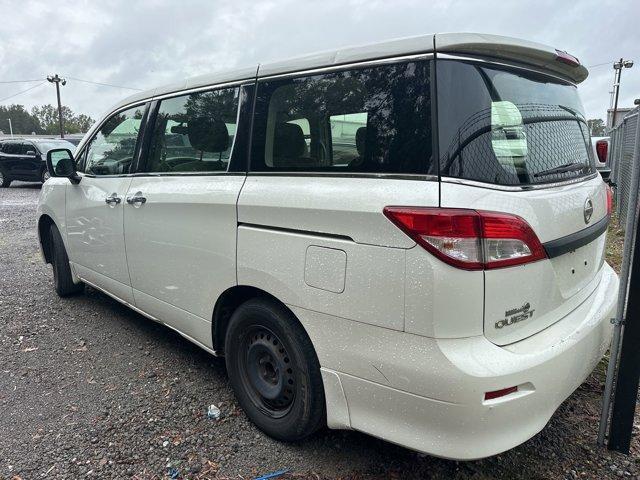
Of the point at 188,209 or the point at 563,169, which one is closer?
the point at 563,169

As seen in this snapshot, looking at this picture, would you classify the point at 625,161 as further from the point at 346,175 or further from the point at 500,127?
the point at 346,175

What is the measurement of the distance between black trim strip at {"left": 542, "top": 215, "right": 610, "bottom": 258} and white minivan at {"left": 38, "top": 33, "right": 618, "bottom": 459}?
0.01m

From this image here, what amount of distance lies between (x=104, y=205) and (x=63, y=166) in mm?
727

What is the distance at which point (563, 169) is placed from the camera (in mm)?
2242

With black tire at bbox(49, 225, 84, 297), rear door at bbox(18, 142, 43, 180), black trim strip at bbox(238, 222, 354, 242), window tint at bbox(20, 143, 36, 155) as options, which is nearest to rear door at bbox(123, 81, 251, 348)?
black trim strip at bbox(238, 222, 354, 242)

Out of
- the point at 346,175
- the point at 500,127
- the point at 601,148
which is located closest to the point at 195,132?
the point at 346,175

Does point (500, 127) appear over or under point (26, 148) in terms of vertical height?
under

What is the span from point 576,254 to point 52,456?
9.01 ft

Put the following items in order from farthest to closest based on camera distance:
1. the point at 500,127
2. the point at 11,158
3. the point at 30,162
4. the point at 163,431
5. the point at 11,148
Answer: the point at 11,148 → the point at 11,158 → the point at 30,162 → the point at 163,431 → the point at 500,127

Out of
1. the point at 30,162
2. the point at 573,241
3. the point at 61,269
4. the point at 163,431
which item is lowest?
the point at 163,431

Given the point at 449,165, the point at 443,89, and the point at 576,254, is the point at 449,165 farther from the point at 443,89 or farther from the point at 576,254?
the point at 576,254

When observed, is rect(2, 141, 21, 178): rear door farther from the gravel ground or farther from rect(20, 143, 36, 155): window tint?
the gravel ground

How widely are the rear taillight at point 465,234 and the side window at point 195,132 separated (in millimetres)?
1274

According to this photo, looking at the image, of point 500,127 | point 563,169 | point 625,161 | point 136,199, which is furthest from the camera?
point 625,161
